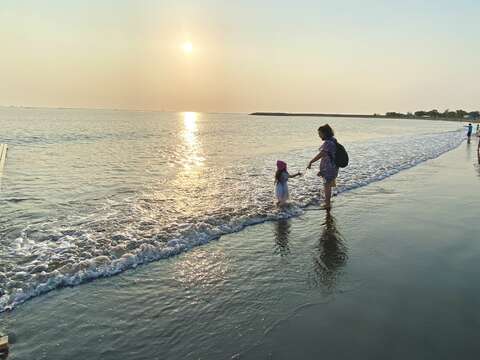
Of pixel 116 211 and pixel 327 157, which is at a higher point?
pixel 327 157

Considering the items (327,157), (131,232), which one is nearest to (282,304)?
(131,232)

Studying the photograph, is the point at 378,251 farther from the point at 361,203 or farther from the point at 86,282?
the point at 86,282

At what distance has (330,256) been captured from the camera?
611cm

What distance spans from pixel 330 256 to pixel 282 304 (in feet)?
6.27

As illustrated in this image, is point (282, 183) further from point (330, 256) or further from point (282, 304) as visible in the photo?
point (282, 304)

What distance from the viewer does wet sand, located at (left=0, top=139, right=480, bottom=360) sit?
366 cm

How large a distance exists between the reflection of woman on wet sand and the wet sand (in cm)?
2

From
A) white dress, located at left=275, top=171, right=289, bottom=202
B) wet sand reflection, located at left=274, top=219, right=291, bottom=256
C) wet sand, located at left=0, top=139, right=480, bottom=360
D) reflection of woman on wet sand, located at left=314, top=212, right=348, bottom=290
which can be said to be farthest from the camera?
white dress, located at left=275, top=171, right=289, bottom=202

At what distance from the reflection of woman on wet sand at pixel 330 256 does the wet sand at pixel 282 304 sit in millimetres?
19

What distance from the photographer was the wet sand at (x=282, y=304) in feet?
12.0

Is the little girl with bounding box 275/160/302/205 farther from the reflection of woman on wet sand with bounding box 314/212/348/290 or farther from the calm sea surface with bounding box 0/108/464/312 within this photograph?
the reflection of woman on wet sand with bounding box 314/212/348/290

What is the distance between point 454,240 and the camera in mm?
6707

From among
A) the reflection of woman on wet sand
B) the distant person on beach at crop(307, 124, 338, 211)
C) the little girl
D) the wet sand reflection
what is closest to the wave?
the little girl

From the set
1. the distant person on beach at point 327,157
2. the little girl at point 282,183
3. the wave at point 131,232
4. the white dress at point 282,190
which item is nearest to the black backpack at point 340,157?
the distant person on beach at point 327,157
